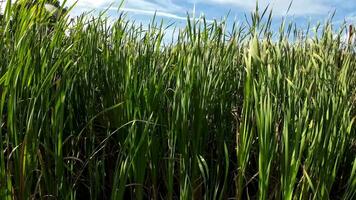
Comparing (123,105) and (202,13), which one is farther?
(202,13)

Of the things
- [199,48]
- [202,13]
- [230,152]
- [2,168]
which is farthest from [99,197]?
[202,13]

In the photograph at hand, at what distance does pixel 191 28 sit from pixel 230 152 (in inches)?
18.8

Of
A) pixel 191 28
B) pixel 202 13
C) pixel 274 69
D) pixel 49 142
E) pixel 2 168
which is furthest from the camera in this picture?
pixel 202 13

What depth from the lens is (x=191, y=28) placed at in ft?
6.02

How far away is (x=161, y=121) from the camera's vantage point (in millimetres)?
1529

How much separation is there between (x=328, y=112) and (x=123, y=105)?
639 mm

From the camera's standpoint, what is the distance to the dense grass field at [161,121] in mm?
1414

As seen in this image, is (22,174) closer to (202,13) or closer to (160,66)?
(160,66)

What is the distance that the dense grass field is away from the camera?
4.64ft

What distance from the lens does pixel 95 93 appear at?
175 centimetres

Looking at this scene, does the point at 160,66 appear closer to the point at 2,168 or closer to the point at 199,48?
the point at 199,48

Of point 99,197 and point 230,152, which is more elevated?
point 230,152

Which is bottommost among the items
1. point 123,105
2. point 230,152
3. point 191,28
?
point 230,152

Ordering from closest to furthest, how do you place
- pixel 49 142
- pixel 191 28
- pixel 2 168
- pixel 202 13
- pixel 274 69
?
1. pixel 2 168
2. pixel 49 142
3. pixel 274 69
4. pixel 191 28
5. pixel 202 13
